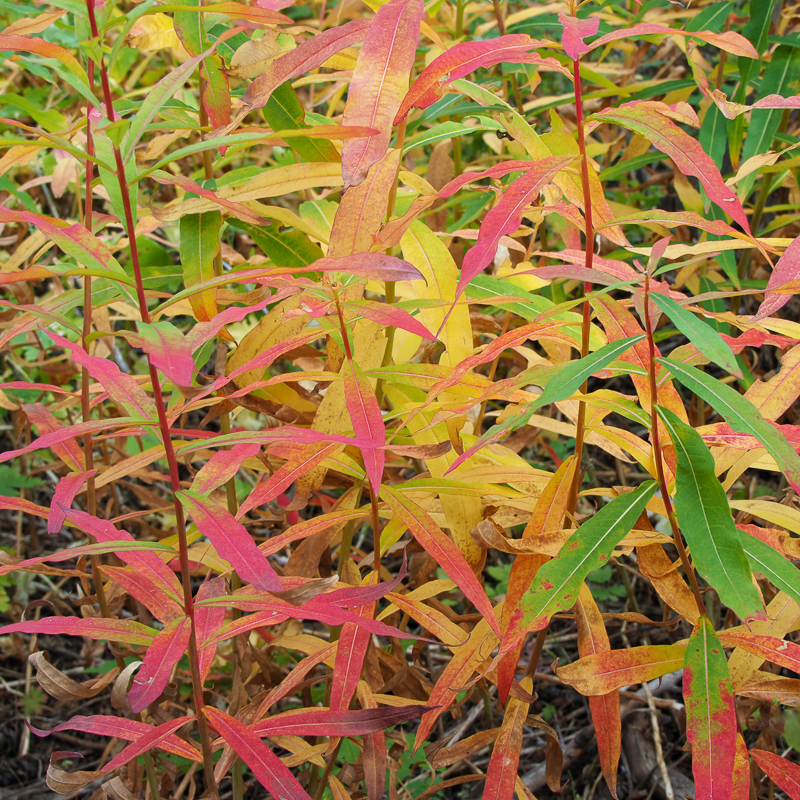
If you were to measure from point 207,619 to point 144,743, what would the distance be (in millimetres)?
125

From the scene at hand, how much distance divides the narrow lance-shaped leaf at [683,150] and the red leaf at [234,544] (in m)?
0.48

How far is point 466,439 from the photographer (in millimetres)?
942

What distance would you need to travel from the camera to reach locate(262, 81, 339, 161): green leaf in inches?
34.1

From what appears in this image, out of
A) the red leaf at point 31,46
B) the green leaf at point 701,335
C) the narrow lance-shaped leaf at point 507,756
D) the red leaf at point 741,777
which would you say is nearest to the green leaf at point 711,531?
the green leaf at point 701,335

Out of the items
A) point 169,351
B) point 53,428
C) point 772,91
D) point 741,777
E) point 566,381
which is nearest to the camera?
point 169,351

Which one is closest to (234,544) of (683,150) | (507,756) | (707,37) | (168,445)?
(168,445)

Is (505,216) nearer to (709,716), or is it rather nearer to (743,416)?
(743,416)

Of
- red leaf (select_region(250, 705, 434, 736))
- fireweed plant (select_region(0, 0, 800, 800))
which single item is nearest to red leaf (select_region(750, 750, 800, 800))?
fireweed plant (select_region(0, 0, 800, 800))

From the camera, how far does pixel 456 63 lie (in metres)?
0.66

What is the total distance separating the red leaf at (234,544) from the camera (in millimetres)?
572

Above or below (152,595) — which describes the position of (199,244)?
above

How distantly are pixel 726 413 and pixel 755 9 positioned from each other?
1.00 m

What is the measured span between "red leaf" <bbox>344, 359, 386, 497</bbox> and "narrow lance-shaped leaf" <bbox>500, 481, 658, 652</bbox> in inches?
6.7

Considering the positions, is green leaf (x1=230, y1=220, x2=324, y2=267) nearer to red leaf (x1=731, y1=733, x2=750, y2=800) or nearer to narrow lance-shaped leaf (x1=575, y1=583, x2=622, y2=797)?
narrow lance-shaped leaf (x1=575, y1=583, x2=622, y2=797)
